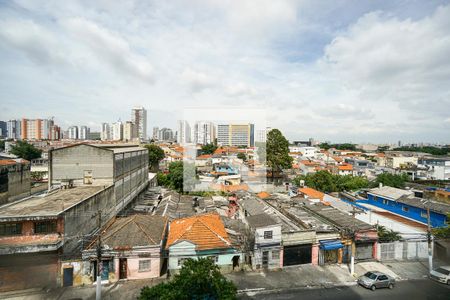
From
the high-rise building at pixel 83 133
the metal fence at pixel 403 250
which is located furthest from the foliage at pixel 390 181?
the high-rise building at pixel 83 133

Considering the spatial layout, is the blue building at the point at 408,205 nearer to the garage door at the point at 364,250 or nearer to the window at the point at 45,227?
the garage door at the point at 364,250

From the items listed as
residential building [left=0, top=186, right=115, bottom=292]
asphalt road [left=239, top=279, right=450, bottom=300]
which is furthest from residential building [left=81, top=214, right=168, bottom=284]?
asphalt road [left=239, top=279, right=450, bottom=300]

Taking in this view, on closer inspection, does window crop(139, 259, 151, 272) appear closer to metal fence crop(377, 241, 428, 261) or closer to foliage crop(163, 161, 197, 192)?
metal fence crop(377, 241, 428, 261)

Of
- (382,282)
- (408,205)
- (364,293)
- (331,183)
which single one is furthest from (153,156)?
(382,282)

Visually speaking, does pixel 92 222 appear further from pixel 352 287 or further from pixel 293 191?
pixel 293 191

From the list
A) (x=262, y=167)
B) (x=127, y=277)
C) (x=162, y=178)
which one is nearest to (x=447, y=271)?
(x=127, y=277)
